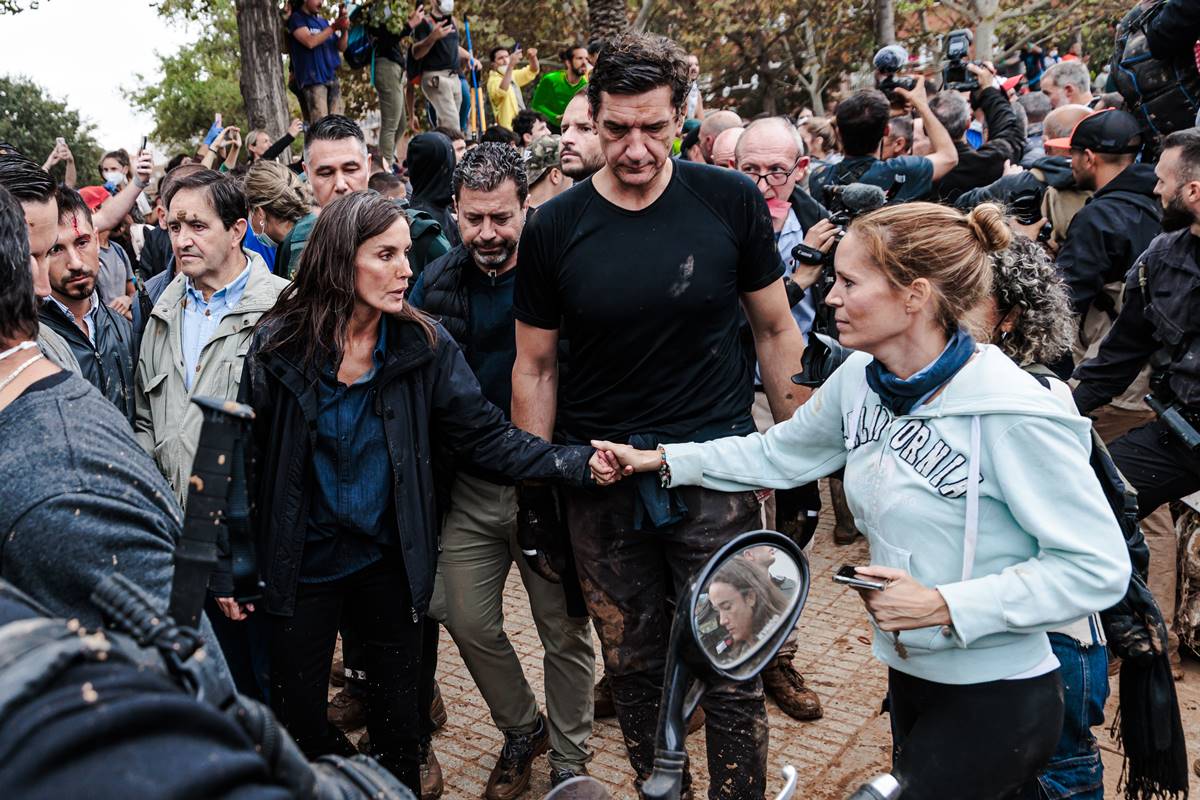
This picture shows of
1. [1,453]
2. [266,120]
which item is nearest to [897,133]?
[1,453]

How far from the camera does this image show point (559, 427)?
3723 millimetres

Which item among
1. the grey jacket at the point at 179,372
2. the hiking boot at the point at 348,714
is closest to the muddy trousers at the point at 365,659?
the grey jacket at the point at 179,372

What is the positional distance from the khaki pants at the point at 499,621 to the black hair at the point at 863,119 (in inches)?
124

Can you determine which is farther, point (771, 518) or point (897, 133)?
point (897, 133)

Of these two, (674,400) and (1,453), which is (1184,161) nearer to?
(674,400)

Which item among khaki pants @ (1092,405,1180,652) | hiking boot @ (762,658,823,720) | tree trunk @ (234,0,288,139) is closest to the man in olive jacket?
hiking boot @ (762,658,823,720)

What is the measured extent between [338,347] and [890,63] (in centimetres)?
533

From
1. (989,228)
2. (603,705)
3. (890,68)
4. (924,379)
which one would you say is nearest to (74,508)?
(924,379)

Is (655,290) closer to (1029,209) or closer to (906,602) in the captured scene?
(906,602)

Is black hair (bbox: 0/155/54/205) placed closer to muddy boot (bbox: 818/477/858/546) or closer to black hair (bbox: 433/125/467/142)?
muddy boot (bbox: 818/477/858/546)

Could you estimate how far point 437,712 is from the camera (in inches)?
176

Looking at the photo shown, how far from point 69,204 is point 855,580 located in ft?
11.5

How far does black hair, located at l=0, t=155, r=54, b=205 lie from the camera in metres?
3.54

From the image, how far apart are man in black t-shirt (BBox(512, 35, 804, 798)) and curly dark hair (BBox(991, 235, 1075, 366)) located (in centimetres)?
77
